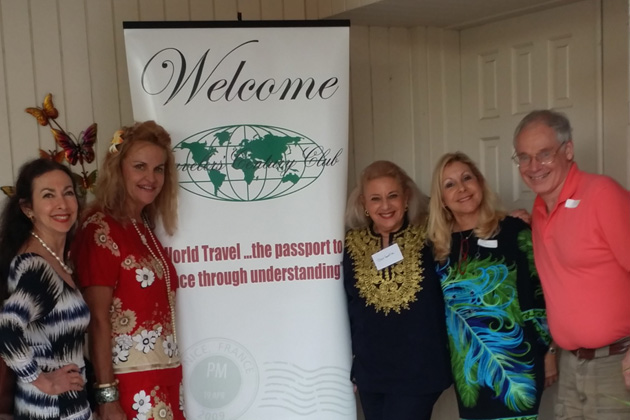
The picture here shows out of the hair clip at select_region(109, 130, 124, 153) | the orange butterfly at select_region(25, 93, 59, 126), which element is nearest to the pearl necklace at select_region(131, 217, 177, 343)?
the hair clip at select_region(109, 130, 124, 153)

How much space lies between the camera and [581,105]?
117 inches

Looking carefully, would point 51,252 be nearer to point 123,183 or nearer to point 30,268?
point 30,268

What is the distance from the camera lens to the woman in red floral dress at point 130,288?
218cm

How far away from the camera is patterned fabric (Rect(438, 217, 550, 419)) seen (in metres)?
2.36

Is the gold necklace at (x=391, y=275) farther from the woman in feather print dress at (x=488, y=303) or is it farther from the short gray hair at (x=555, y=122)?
the short gray hair at (x=555, y=122)

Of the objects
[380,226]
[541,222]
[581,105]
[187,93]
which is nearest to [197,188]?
[187,93]

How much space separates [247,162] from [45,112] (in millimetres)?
943

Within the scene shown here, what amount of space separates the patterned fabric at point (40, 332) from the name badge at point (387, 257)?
44.3 inches

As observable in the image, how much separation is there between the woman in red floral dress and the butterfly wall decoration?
521 mm

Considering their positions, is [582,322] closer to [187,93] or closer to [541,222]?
[541,222]

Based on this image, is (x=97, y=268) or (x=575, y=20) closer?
(x=97, y=268)

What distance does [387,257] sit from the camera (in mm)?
2566

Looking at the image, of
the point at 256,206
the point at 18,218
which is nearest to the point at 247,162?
the point at 256,206

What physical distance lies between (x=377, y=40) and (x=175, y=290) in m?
1.79
